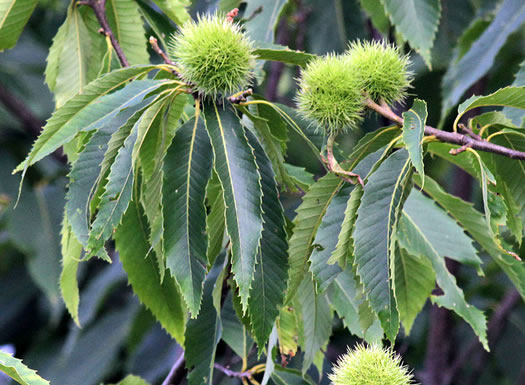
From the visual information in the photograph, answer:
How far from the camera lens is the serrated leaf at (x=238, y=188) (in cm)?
108

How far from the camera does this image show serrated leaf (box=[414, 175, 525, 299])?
142 centimetres

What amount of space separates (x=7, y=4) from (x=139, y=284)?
68 cm

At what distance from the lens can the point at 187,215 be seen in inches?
45.0

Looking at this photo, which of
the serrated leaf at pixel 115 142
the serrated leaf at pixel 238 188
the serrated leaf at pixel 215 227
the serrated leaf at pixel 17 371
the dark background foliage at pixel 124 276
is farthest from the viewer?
the dark background foliage at pixel 124 276

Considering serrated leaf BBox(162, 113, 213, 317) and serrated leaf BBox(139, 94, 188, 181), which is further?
serrated leaf BBox(139, 94, 188, 181)

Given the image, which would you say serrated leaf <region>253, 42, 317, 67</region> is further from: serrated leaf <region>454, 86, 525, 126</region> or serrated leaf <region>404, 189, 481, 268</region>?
serrated leaf <region>404, 189, 481, 268</region>

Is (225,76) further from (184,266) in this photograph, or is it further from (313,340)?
(313,340)

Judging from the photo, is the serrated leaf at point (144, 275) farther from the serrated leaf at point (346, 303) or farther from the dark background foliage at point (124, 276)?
the dark background foliage at point (124, 276)

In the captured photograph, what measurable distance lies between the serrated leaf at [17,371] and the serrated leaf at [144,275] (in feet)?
1.28

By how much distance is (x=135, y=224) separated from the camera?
4.54 ft

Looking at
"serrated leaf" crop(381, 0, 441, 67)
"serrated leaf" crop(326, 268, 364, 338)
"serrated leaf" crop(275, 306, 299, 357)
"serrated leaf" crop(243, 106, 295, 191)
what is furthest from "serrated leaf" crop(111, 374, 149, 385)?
"serrated leaf" crop(381, 0, 441, 67)

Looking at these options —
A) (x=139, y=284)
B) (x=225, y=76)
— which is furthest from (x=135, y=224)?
(x=225, y=76)

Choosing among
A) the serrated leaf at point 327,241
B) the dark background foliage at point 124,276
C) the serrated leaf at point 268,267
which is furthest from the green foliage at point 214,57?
the dark background foliage at point 124,276

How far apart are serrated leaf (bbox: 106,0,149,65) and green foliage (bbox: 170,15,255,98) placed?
506 mm
